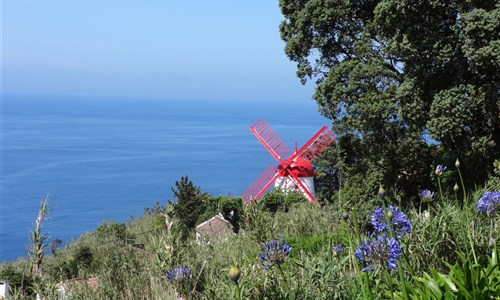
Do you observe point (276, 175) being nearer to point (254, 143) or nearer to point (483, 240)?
point (483, 240)

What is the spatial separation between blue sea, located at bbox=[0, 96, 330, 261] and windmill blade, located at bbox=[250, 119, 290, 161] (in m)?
2.86

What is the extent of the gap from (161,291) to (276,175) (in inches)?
1019

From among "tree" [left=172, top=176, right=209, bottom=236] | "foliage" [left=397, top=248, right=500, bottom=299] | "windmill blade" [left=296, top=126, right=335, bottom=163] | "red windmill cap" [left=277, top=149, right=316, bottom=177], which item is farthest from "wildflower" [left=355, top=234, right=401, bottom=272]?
"windmill blade" [left=296, top=126, right=335, bottom=163]

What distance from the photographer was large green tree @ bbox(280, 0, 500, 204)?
39.7 ft

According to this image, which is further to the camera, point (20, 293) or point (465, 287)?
point (20, 293)

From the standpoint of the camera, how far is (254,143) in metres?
113

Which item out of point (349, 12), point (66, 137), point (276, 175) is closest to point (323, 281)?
point (349, 12)

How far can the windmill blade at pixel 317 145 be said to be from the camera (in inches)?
1164

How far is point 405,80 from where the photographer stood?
13273 millimetres

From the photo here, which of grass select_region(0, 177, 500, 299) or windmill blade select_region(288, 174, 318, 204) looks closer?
grass select_region(0, 177, 500, 299)

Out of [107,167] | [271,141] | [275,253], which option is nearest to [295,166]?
[271,141]

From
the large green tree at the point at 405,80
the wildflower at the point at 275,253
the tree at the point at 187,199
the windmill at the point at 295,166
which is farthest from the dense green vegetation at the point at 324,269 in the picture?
the windmill at the point at 295,166

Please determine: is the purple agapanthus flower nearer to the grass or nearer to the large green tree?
the grass

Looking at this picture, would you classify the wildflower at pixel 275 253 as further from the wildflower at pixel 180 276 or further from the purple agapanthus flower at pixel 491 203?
the purple agapanthus flower at pixel 491 203
